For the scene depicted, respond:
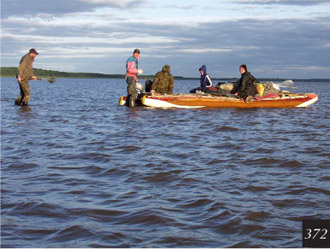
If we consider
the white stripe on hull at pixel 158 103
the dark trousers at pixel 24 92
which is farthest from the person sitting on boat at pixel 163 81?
the dark trousers at pixel 24 92

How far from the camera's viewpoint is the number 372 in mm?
5085

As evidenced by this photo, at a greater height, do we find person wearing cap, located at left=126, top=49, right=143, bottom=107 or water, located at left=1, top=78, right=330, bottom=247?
person wearing cap, located at left=126, top=49, right=143, bottom=107

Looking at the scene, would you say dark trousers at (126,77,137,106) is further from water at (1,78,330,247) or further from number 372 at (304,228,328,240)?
number 372 at (304,228,328,240)

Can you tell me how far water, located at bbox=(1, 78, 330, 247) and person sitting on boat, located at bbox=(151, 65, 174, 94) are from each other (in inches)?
291

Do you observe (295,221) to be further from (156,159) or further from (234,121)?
(234,121)

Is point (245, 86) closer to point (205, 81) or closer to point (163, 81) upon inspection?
point (205, 81)

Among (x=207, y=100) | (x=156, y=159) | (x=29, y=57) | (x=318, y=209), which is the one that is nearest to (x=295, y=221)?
(x=318, y=209)

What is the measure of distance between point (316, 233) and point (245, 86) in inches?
640

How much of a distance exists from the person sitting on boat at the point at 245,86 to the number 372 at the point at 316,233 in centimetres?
1585

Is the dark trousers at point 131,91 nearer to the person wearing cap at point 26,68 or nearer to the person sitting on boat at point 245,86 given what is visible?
the person wearing cap at point 26,68

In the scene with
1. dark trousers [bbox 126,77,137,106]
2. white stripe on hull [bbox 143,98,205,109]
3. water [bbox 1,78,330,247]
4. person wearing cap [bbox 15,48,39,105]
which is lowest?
water [bbox 1,78,330,247]

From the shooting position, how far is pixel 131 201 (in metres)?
6.55

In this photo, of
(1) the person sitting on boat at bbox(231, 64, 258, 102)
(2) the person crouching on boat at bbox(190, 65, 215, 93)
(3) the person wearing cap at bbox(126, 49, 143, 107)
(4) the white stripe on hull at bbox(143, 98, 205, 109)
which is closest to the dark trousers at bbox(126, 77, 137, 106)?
(3) the person wearing cap at bbox(126, 49, 143, 107)

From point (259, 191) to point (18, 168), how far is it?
14.3 feet
